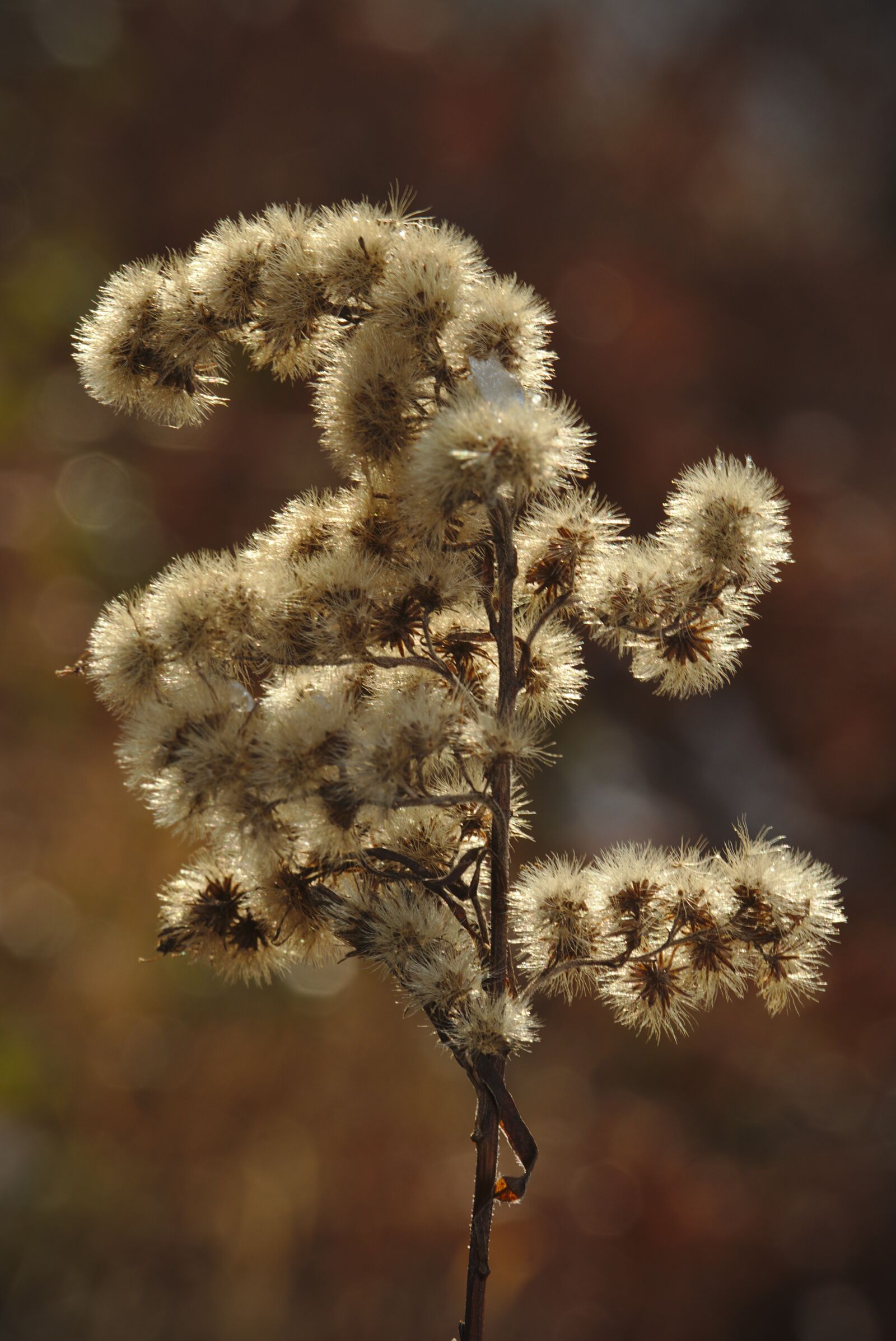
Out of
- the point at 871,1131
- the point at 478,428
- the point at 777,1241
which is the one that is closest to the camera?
the point at 478,428

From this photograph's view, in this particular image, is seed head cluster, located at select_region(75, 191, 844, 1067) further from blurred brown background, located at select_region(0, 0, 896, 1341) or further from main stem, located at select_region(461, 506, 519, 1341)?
blurred brown background, located at select_region(0, 0, 896, 1341)

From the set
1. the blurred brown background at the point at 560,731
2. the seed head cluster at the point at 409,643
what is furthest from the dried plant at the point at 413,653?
the blurred brown background at the point at 560,731

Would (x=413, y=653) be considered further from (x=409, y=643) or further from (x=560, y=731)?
(x=560, y=731)

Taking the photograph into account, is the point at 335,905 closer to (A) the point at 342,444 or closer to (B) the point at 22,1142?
(A) the point at 342,444

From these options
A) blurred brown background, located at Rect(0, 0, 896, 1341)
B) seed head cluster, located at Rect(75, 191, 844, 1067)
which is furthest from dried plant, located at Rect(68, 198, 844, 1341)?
blurred brown background, located at Rect(0, 0, 896, 1341)

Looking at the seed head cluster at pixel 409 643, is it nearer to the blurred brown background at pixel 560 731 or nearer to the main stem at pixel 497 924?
the main stem at pixel 497 924

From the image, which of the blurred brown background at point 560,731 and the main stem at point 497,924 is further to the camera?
the blurred brown background at point 560,731

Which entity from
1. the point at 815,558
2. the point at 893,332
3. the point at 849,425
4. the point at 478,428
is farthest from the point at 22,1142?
the point at 893,332
